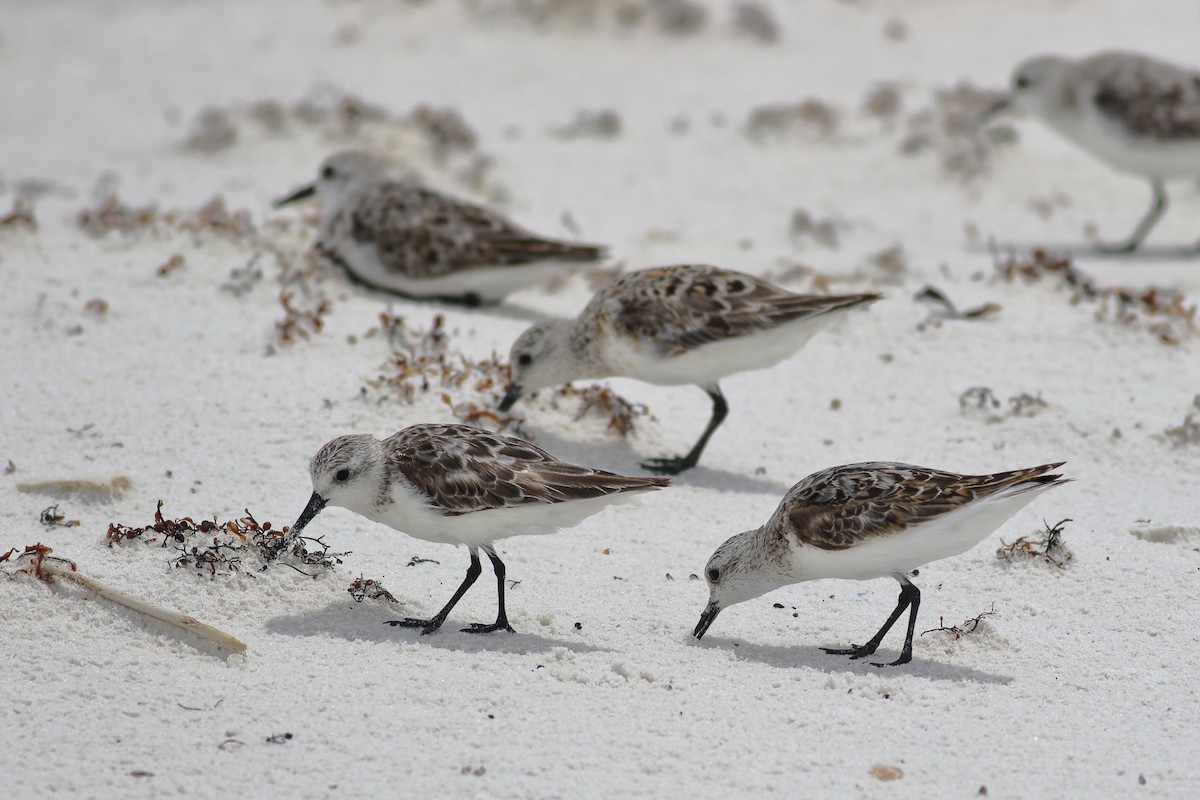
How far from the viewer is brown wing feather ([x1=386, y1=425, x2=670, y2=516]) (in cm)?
547

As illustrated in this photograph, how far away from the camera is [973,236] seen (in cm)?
1206

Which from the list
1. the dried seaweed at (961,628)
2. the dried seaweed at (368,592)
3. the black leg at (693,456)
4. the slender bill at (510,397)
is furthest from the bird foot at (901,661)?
the slender bill at (510,397)

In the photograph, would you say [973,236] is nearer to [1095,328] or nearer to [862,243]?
[862,243]

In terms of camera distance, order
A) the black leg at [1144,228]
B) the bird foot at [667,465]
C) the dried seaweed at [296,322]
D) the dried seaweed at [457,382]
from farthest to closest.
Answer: the black leg at [1144,228] < the dried seaweed at [296,322] < the dried seaweed at [457,382] < the bird foot at [667,465]

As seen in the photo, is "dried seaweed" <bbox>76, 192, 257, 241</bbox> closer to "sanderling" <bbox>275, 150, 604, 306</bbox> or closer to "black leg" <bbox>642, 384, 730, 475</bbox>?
"sanderling" <bbox>275, 150, 604, 306</bbox>

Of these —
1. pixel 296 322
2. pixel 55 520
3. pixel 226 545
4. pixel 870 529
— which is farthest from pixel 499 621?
pixel 296 322

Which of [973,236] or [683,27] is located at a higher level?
[683,27]

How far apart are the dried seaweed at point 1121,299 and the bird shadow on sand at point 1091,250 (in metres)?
1.16

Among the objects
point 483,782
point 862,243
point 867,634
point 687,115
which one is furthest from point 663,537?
point 687,115

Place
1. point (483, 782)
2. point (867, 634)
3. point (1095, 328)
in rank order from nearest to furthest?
point (483, 782) → point (867, 634) → point (1095, 328)

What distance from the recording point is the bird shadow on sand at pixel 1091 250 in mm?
11884

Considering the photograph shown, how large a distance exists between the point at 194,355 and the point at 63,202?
4.65 metres

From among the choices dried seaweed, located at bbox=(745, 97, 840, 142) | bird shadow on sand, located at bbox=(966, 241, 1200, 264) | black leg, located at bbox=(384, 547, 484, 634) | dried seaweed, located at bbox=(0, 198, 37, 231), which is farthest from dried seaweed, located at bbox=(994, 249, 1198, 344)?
dried seaweed, located at bbox=(0, 198, 37, 231)

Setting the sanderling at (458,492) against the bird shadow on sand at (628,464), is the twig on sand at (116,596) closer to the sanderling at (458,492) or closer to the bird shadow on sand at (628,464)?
the sanderling at (458,492)
